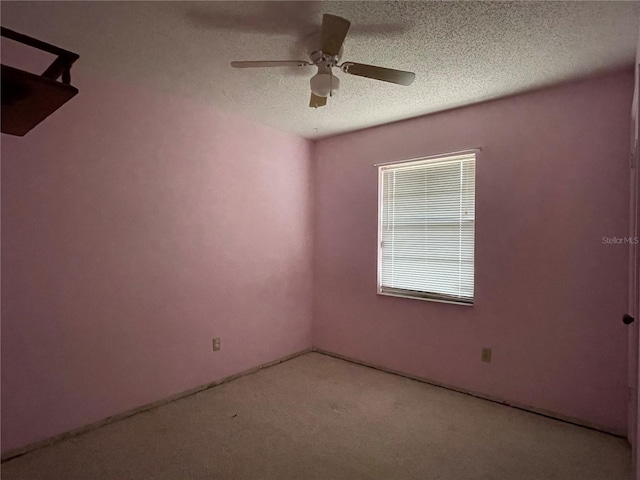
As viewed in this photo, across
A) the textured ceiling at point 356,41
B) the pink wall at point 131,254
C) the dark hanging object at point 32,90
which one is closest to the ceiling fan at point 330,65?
the textured ceiling at point 356,41

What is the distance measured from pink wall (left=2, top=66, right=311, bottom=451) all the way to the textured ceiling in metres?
0.42

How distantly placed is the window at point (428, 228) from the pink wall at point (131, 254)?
112 centimetres

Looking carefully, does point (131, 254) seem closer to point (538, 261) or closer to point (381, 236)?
point (381, 236)

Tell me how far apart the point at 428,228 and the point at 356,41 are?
184 cm

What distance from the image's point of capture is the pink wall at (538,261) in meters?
2.47

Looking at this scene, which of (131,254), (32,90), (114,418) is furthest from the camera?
(131,254)

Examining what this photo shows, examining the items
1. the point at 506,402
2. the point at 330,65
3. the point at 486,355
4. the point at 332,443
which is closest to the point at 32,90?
the point at 330,65

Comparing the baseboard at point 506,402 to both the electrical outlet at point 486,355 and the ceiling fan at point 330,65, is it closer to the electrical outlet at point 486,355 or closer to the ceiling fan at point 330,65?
the electrical outlet at point 486,355

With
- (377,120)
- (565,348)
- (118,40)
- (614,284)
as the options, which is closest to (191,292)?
(118,40)

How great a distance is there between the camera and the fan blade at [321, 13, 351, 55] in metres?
1.67

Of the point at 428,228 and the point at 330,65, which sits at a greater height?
the point at 330,65

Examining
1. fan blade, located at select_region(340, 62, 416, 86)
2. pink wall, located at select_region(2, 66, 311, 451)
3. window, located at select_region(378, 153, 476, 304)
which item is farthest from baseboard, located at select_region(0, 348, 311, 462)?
fan blade, located at select_region(340, 62, 416, 86)

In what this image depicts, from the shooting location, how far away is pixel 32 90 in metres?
1.08

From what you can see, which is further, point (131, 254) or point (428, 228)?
point (428, 228)
